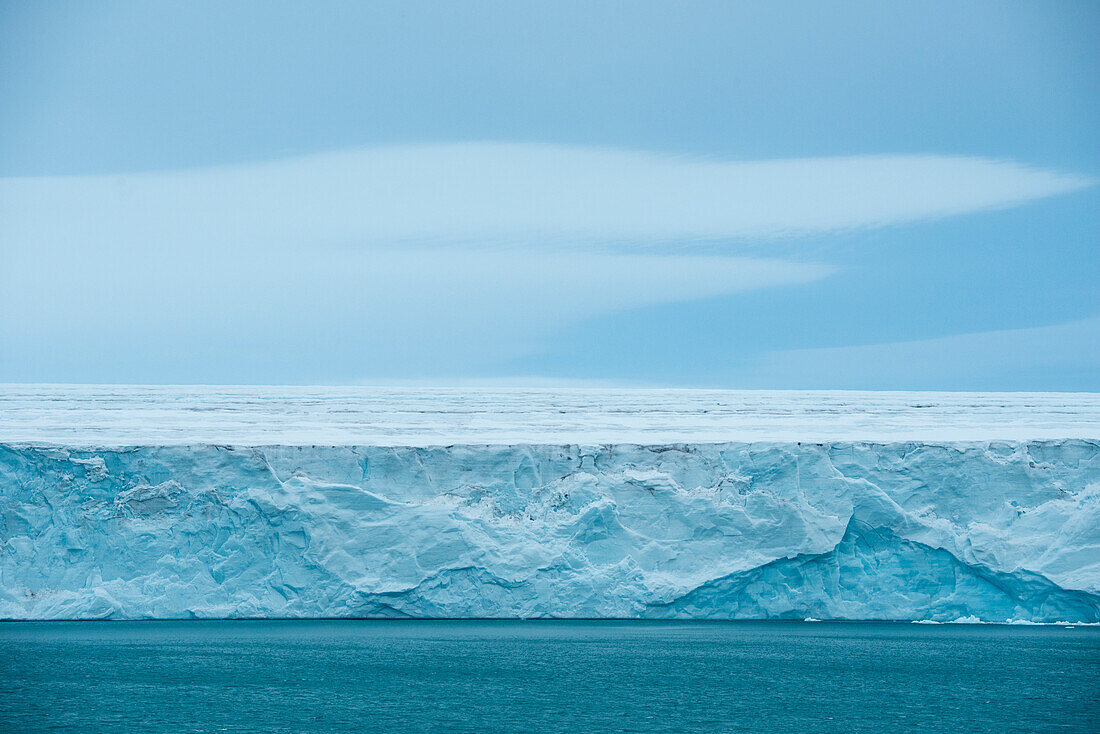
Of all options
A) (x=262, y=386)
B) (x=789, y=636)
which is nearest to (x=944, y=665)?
(x=789, y=636)

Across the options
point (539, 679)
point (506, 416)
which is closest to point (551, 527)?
point (506, 416)

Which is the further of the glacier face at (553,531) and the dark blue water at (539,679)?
the glacier face at (553,531)

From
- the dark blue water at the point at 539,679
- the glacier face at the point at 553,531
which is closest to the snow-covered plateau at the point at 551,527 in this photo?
the glacier face at the point at 553,531

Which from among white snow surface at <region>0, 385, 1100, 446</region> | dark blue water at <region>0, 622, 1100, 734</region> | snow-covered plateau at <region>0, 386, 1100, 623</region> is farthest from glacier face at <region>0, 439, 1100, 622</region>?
white snow surface at <region>0, 385, 1100, 446</region>

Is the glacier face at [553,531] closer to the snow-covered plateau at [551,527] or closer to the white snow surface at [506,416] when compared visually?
the snow-covered plateau at [551,527]

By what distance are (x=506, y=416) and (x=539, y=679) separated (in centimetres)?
652

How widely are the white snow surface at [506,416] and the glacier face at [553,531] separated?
507mm

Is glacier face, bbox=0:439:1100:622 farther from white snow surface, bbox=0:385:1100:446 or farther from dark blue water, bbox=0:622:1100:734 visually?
white snow surface, bbox=0:385:1100:446

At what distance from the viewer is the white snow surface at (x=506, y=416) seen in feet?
44.6

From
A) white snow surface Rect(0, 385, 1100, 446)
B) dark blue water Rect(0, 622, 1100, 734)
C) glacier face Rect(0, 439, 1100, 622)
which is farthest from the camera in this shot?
white snow surface Rect(0, 385, 1100, 446)

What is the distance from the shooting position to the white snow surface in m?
13.6

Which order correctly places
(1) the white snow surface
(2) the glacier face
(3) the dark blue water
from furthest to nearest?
(1) the white snow surface, (2) the glacier face, (3) the dark blue water

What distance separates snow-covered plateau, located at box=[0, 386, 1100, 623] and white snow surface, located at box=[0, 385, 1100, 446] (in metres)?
0.44

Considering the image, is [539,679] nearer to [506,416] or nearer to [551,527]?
[551,527]
